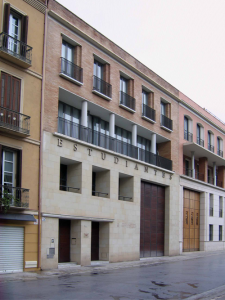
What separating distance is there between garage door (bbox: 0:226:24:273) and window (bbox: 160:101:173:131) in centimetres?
1705

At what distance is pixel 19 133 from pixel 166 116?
57.1 feet

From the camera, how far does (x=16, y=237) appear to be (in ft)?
61.1

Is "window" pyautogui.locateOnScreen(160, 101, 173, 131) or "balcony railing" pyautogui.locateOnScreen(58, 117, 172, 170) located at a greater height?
"window" pyautogui.locateOnScreen(160, 101, 173, 131)

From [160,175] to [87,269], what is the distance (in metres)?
12.2

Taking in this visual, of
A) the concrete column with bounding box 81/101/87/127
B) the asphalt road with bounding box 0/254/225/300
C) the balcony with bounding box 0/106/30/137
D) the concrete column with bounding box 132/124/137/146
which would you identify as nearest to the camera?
the asphalt road with bounding box 0/254/225/300

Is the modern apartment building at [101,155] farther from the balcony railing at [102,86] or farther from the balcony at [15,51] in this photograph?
the balcony at [15,51]

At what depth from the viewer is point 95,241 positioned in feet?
81.7

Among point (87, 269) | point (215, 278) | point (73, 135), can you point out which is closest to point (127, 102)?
point (73, 135)

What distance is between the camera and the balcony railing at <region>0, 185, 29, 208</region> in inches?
695

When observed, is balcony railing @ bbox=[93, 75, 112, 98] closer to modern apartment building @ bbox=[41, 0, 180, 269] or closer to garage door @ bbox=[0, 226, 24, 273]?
modern apartment building @ bbox=[41, 0, 180, 269]

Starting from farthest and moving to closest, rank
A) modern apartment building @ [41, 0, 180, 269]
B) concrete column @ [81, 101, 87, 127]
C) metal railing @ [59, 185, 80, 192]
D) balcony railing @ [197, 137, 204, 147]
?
1. balcony railing @ [197, 137, 204, 147]
2. concrete column @ [81, 101, 87, 127]
3. metal railing @ [59, 185, 80, 192]
4. modern apartment building @ [41, 0, 180, 269]

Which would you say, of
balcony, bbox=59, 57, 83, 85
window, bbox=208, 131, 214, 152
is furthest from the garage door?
window, bbox=208, 131, 214, 152

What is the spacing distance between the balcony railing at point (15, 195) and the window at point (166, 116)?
53.0ft

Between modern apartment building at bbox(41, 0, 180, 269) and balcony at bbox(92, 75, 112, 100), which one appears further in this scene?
balcony at bbox(92, 75, 112, 100)
